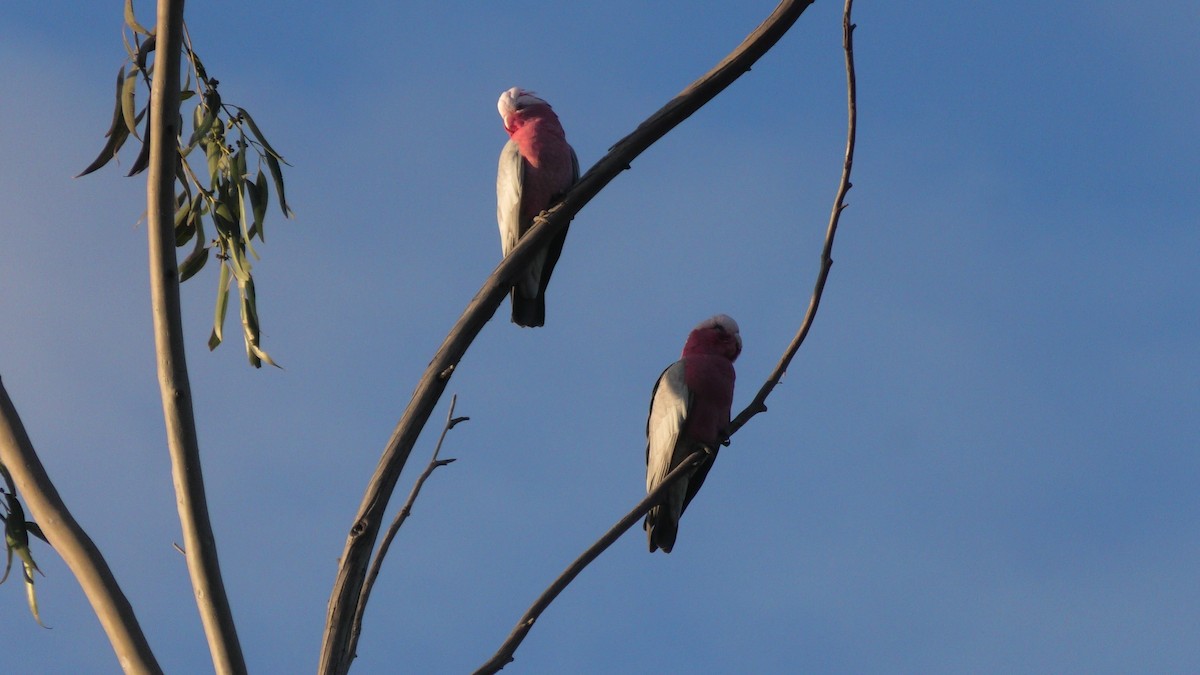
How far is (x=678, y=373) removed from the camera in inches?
160

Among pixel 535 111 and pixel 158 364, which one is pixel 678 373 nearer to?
pixel 535 111

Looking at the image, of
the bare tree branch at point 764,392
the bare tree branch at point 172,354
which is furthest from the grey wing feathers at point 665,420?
the bare tree branch at point 172,354

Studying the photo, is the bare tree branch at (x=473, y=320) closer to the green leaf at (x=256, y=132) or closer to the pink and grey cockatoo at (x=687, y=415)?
the green leaf at (x=256, y=132)

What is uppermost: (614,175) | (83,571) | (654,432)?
(654,432)

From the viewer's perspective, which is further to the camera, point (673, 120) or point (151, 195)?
point (673, 120)

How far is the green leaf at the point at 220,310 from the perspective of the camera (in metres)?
2.75

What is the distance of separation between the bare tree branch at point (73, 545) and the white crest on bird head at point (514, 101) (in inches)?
93.1

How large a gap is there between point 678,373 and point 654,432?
20cm

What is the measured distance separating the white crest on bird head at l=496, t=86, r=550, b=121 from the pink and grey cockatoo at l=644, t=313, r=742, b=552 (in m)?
0.94

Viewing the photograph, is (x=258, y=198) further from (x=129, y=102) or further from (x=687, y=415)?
(x=687, y=415)

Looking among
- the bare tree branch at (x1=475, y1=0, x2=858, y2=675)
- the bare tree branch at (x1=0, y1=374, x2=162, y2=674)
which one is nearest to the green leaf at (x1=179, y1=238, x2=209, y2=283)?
the bare tree branch at (x1=0, y1=374, x2=162, y2=674)

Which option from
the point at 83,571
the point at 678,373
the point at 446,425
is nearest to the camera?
the point at 83,571

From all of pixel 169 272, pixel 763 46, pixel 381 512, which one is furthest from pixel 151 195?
pixel 763 46

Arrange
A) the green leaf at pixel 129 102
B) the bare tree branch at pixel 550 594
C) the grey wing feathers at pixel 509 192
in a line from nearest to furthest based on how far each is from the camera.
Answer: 1. the bare tree branch at pixel 550 594
2. the green leaf at pixel 129 102
3. the grey wing feathers at pixel 509 192
